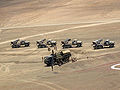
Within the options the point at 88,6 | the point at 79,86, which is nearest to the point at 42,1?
the point at 88,6

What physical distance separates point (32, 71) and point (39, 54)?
1375cm

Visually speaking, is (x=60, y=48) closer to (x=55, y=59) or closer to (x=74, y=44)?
(x=74, y=44)

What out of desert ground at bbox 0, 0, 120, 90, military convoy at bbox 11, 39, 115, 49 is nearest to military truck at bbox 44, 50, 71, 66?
desert ground at bbox 0, 0, 120, 90

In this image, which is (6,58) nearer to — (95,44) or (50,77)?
(95,44)

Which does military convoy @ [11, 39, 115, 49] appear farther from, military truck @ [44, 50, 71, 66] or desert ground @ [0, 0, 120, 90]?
military truck @ [44, 50, 71, 66]

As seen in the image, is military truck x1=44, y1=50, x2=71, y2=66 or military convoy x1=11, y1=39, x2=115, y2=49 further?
military convoy x1=11, y1=39, x2=115, y2=49

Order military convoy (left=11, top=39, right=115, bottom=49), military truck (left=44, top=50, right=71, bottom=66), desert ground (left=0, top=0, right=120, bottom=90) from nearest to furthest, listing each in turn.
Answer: desert ground (left=0, top=0, right=120, bottom=90) → military truck (left=44, top=50, right=71, bottom=66) → military convoy (left=11, top=39, right=115, bottom=49)

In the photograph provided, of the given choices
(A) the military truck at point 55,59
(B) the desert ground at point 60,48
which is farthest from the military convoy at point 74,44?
(A) the military truck at point 55,59

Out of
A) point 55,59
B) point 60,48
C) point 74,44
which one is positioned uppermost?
point 74,44

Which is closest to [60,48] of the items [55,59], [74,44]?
[74,44]

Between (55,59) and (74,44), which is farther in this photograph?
(74,44)

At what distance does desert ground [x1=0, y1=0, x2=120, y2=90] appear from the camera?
3519 cm

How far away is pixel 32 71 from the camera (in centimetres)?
4356

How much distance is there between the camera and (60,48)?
6116 centimetres
